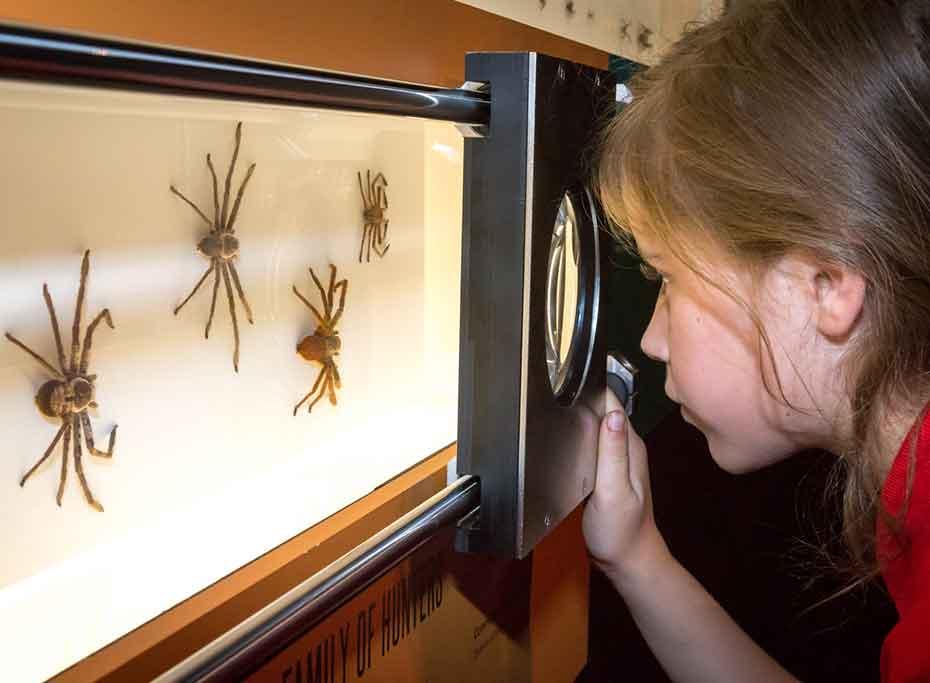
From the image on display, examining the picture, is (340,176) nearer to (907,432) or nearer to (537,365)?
(537,365)

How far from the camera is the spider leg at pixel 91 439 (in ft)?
2.96

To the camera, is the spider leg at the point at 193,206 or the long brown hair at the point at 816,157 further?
the spider leg at the point at 193,206

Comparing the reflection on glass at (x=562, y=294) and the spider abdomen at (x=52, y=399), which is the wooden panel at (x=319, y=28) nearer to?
the reflection on glass at (x=562, y=294)

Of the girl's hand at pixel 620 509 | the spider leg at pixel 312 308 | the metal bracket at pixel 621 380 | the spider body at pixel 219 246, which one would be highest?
the spider body at pixel 219 246

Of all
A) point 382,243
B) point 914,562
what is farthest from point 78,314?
point 914,562

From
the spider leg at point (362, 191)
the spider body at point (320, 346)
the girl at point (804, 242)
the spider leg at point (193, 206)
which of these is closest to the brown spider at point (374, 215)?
the spider leg at point (362, 191)

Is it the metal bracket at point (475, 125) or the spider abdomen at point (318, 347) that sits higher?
the metal bracket at point (475, 125)

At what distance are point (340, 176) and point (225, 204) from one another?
176mm

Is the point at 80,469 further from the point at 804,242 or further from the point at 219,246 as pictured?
the point at 804,242

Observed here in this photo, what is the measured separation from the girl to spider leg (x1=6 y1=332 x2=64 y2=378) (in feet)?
1.81

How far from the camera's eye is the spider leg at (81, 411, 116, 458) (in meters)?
0.90

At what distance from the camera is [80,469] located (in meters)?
0.90

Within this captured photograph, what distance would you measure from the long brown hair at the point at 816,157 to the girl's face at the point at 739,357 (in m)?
0.02

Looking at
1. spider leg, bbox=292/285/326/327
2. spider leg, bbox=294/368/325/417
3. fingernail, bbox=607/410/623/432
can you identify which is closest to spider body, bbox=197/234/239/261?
spider leg, bbox=292/285/326/327
